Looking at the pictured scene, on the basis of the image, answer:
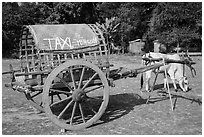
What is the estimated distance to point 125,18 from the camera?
29.5 metres

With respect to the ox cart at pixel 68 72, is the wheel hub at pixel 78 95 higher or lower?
lower

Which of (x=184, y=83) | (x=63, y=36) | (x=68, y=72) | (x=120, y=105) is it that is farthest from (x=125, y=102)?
(x=63, y=36)

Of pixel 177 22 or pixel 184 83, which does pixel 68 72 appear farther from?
pixel 177 22

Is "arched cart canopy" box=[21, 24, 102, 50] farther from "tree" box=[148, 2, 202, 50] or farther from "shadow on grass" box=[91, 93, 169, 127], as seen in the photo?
"tree" box=[148, 2, 202, 50]

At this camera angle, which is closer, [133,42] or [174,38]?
[174,38]

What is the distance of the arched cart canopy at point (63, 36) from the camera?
5.78 metres

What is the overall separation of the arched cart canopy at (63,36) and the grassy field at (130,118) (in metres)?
1.69

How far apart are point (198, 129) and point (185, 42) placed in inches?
831

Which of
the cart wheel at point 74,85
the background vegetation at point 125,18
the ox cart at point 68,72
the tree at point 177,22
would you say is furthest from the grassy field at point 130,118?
the tree at point 177,22

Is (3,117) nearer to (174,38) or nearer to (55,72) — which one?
(55,72)

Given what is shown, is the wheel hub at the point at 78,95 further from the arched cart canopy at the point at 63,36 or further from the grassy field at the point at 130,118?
the arched cart canopy at the point at 63,36

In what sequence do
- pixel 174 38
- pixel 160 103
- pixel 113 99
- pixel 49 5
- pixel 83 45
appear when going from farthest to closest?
pixel 49 5 → pixel 174 38 → pixel 113 99 → pixel 160 103 → pixel 83 45

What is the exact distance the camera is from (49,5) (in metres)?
31.8

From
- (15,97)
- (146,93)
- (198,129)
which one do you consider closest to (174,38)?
(146,93)
